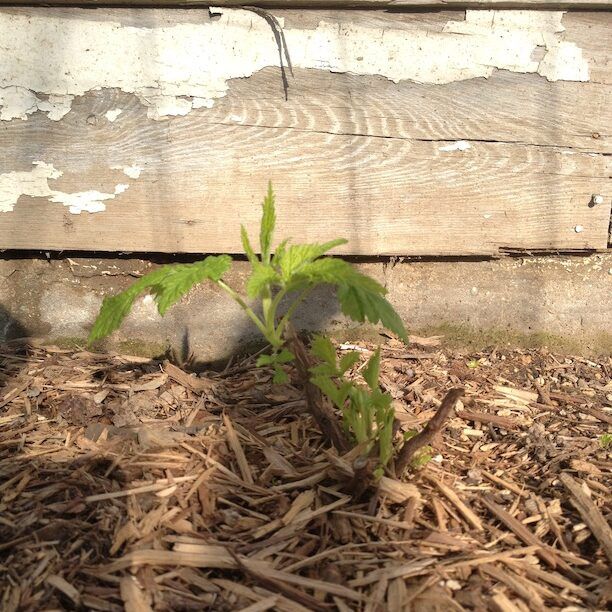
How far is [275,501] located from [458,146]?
5.15 feet

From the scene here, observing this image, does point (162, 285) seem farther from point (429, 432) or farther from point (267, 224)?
point (429, 432)

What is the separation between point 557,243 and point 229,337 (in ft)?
4.73

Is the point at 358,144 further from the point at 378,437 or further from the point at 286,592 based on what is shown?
the point at 286,592

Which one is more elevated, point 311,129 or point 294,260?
point 311,129

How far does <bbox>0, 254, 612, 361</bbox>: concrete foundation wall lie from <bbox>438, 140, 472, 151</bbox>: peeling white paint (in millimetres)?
479

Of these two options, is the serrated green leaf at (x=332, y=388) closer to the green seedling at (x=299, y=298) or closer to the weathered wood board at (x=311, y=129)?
the green seedling at (x=299, y=298)

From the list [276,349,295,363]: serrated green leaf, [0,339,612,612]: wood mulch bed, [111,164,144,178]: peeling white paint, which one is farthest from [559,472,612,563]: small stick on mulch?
[111,164,144,178]: peeling white paint

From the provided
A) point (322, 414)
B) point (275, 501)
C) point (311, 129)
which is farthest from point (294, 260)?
point (311, 129)

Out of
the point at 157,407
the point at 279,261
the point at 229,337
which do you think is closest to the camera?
the point at 279,261

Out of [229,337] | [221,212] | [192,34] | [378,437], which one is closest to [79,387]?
[229,337]

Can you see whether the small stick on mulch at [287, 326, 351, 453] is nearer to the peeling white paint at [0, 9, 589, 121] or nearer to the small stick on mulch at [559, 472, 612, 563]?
the small stick on mulch at [559, 472, 612, 563]

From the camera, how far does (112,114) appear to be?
2447mm

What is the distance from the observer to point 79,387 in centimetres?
228

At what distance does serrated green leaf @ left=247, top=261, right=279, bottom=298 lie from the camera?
5.20 feet
